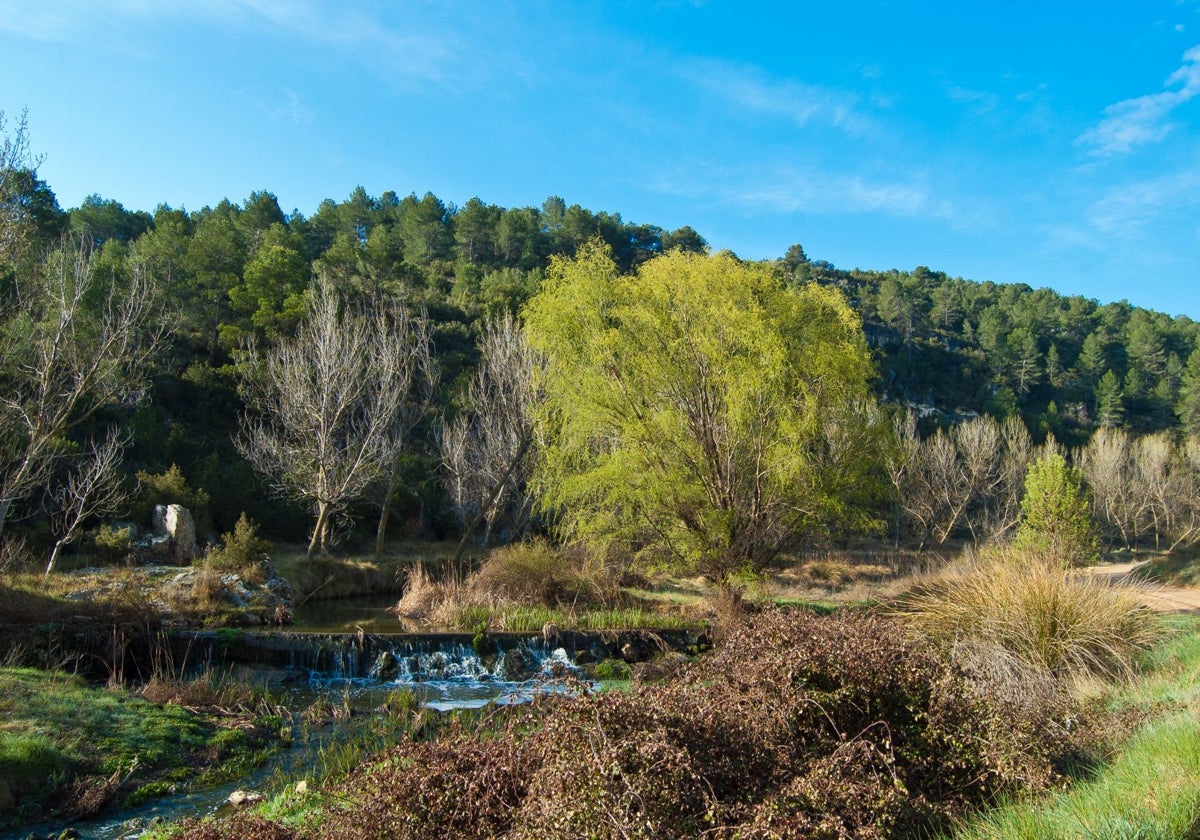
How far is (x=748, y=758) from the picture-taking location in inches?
146

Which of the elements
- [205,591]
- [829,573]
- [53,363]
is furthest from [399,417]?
[829,573]

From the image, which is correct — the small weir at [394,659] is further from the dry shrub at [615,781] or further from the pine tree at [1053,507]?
the pine tree at [1053,507]

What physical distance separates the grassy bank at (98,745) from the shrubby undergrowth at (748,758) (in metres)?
3.52

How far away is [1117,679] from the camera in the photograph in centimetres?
706

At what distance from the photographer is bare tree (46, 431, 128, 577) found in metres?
16.7

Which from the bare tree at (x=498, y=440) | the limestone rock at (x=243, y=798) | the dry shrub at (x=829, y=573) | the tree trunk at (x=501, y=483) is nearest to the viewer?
the limestone rock at (x=243, y=798)

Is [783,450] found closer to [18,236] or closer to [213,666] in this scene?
[213,666]

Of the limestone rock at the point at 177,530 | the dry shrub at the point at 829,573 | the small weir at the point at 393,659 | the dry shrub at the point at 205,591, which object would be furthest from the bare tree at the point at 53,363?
the dry shrub at the point at 829,573

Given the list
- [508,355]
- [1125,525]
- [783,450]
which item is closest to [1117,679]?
[783,450]

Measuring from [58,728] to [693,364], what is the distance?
13.2 meters

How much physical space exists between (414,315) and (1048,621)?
45.4 meters

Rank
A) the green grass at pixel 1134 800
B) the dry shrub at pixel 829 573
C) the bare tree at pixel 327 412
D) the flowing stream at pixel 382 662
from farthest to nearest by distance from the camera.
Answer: the dry shrub at pixel 829 573, the bare tree at pixel 327 412, the flowing stream at pixel 382 662, the green grass at pixel 1134 800

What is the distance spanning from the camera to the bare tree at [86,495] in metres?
16.7

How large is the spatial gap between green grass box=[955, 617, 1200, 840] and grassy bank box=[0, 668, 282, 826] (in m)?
7.76
